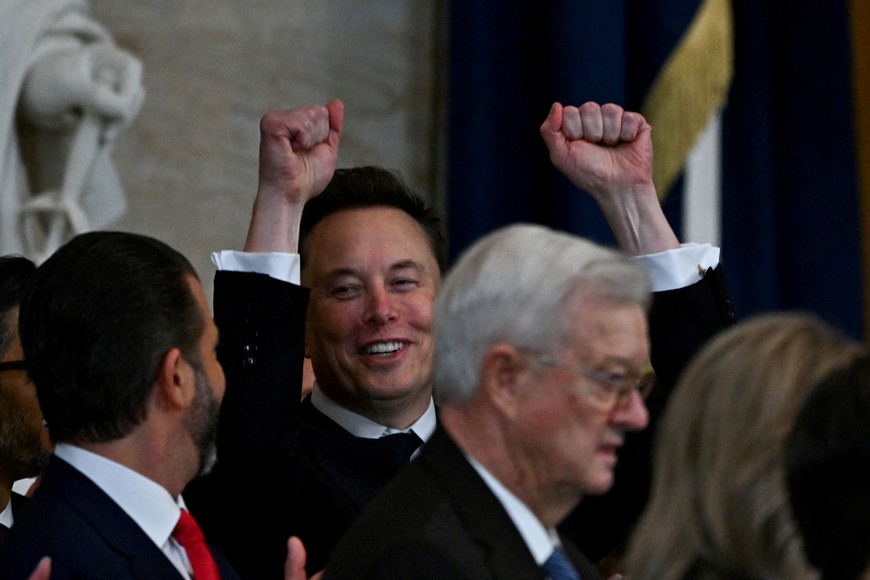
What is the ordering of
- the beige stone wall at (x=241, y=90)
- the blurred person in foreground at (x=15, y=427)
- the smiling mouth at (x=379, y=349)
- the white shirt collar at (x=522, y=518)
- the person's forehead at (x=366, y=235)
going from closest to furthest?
the white shirt collar at (x=522, y=518), the blurred person in foreground at (x=15, y=427), the smiling mouth at (x=379, y=349), the person's forehead at (x=366, y=235), the beige stone wall at (x=241, y=90)

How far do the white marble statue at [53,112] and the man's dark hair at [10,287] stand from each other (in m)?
1.41

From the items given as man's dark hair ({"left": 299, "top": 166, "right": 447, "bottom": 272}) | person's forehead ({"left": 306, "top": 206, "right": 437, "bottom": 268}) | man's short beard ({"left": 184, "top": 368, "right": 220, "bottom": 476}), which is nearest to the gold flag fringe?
man's dark hair ({"left": 299, "top": 166, "right": 447, "bottom": 272})

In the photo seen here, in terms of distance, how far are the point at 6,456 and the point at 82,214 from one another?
75.9 inches

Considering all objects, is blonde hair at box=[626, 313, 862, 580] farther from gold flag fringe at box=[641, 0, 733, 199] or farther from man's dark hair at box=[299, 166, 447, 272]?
gold flag fringe at box=[641, 0, 733, 199]

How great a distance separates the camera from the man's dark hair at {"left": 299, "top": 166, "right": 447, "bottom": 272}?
3.50m

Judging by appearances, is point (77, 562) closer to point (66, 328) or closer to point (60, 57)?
point (66, 328)

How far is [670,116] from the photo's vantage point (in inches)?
217

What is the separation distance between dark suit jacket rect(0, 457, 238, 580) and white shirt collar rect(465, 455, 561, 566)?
586mm

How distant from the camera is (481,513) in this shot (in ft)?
7.25

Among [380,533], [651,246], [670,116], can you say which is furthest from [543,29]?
[380,533]

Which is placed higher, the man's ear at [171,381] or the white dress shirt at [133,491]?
the man's ear at [171,381]

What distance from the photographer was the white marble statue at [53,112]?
4789 millimetres

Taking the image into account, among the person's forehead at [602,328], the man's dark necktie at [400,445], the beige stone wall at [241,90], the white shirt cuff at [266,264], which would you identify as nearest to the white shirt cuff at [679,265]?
the man's dark necktie at [400,445]

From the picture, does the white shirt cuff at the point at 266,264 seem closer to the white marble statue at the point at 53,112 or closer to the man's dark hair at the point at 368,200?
the man's dark hair at the point at 368,200
